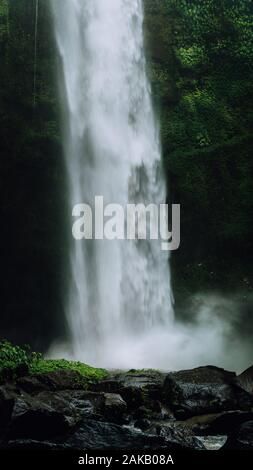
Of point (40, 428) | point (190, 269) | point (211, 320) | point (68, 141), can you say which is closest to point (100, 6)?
point (68, 141)

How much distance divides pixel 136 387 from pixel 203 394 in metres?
1.06

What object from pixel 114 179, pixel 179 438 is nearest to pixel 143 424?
pixel 179 438

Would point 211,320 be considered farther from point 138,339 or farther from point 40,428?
point 40,428

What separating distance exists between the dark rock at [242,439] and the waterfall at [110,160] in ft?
24.2

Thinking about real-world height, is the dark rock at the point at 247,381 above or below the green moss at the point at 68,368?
below

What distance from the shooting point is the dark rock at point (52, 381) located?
1000cm

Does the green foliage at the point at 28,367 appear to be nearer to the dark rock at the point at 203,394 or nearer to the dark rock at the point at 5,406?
the dark rock at the point at 5,406

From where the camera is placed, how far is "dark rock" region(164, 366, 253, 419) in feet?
29.4

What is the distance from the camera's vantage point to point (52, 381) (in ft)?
33.7

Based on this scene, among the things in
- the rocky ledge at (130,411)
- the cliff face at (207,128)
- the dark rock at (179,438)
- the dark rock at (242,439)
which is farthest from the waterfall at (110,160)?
the dark rock at (242,439)

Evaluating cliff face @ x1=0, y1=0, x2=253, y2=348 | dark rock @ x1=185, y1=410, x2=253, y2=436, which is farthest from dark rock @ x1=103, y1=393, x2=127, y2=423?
cliff face @ x1=0, y1=0, x2=253, y2=348

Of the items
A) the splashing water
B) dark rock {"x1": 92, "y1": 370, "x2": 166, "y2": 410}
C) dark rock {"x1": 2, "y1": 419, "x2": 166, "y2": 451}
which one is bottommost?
dark rock {"x1": 2, "y1": 419, "x2": 166, "y2": 451}

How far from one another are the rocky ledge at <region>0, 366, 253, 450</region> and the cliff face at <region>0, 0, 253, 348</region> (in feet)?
22.8

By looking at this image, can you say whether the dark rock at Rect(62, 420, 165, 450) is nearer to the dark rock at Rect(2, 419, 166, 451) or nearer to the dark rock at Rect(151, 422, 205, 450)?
the dark rock at Rect(2, 419, 166, 451)
